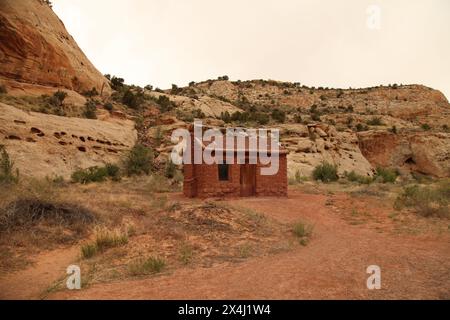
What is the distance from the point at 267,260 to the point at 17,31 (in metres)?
25.1

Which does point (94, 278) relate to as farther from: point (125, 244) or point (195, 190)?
point (195, 190)

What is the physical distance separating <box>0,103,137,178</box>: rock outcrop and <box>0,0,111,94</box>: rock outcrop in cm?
553

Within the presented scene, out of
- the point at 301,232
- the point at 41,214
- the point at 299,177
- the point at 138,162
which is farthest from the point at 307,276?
the point at 299,177

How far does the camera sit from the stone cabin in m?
15.0

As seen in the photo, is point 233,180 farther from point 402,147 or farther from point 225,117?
point 402,147

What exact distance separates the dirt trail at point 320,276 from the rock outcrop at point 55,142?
A: 1430cm

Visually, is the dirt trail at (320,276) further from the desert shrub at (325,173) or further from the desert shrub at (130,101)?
the desert shrub at (130,101)

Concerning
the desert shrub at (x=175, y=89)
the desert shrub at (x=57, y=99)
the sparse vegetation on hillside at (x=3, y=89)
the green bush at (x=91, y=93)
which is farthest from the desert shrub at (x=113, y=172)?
the desert shrub at (x=175, y=89)

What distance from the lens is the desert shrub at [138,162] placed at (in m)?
21.0

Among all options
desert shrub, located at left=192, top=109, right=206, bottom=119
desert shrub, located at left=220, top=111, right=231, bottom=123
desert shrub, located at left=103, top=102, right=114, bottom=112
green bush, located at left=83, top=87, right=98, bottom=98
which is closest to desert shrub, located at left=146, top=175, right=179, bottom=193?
desert shrub, located at left=103, top=102, right=114, bottom=112

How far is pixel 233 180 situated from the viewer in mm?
15391

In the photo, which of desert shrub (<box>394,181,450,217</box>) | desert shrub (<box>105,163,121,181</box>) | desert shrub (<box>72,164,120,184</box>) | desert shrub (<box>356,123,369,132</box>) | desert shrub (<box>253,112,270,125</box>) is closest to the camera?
desert shrub (<box>394,181,450,217</box>)

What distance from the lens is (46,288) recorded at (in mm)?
5383

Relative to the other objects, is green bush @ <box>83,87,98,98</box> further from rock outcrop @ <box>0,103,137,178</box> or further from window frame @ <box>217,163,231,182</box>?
window frame @ <box>217,163,231,182</box>
